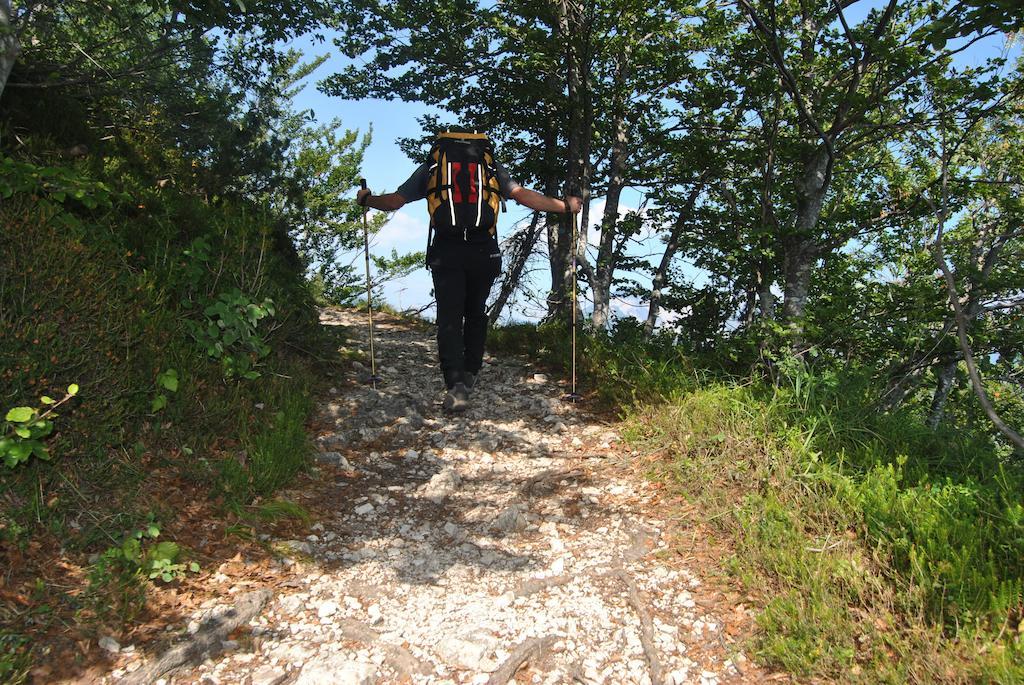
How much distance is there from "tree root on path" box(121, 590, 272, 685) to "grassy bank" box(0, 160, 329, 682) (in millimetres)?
333

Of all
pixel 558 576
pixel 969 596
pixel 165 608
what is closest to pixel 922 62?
pixel 969 596

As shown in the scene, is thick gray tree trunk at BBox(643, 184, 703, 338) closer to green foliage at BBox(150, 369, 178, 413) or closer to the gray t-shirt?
the gray t-shirt

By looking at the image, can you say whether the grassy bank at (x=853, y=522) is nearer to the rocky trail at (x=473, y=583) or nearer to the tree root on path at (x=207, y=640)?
the rocky trail at (x=473, y=583)

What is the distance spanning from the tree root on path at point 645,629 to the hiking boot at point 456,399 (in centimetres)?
310

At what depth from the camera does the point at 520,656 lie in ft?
10.8

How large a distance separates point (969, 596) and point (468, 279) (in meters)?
4.85

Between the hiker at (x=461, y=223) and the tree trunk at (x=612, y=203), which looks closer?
the hiker at (x=461, y=223)

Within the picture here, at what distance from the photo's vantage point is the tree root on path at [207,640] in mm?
3068

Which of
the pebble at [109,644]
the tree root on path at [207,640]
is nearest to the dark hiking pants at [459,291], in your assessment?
the tree root on path at [207,640]

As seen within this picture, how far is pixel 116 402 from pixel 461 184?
3469 millimetres

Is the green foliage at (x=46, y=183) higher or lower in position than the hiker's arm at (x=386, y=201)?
lower

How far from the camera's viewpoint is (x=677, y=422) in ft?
18.8

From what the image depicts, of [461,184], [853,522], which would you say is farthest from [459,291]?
[853,522]

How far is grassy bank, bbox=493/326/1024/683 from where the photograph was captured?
10.4 ft
